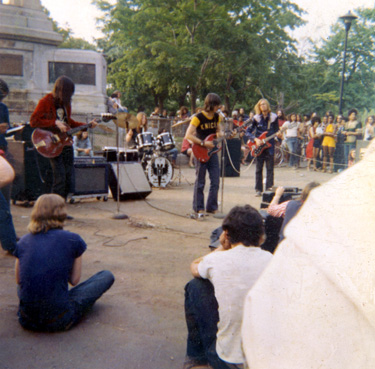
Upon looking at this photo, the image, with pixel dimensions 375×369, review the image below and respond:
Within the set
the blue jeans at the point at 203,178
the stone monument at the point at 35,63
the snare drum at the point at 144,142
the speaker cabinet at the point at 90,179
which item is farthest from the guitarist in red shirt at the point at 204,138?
the stone monument at the point at 35,63

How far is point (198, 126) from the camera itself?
23.3ft

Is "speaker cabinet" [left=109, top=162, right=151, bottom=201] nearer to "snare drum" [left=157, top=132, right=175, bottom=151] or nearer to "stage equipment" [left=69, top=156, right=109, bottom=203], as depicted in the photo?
"stage equipment" [left=69, top=156, right=109, bottom=203]

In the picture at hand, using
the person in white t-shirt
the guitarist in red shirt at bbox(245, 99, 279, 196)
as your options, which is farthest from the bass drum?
the person in white t-shirt

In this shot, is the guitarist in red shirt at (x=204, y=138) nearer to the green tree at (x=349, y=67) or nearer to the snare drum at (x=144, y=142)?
the snare drum at (x=144, y=142)

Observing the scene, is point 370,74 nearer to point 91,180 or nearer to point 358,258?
point 91,180

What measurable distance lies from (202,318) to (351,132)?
42.9 feet

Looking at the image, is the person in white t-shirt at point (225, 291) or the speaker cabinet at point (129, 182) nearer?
the person in white t-shirt at point (225, 291)

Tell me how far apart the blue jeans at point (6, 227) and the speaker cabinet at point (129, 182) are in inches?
153

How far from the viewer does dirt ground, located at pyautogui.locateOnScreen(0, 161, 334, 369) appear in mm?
2941

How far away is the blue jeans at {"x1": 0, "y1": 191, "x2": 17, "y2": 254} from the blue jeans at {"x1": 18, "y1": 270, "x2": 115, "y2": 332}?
1397mm

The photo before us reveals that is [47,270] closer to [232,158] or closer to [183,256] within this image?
[183,256]

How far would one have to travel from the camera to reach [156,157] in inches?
402

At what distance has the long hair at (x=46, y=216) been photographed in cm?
317

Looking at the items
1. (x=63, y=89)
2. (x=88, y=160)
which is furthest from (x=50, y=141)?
(x=88, y=160)
